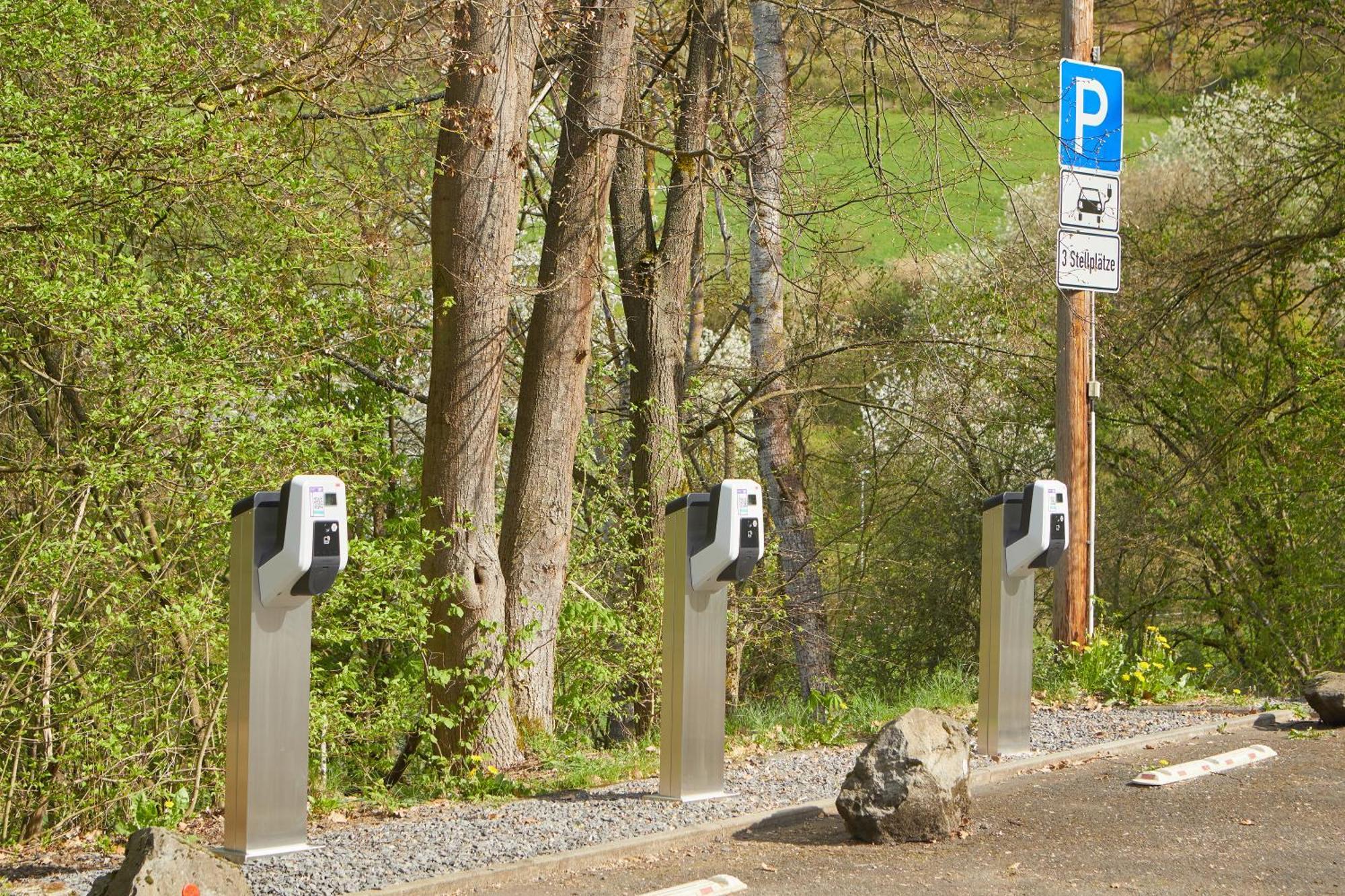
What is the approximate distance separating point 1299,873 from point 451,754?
4.49 metres

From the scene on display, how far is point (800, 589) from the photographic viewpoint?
13.6 metres

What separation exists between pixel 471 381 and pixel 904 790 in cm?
361

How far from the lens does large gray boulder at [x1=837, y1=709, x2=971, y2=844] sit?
5.48 meters

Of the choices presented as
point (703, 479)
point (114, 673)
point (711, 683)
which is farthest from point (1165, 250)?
point (114, 673)

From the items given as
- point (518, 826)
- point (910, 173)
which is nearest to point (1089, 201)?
point (910, 173)

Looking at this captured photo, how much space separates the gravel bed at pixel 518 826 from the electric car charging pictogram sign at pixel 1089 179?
3.17 meters

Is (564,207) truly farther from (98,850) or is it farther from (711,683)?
(98,850)

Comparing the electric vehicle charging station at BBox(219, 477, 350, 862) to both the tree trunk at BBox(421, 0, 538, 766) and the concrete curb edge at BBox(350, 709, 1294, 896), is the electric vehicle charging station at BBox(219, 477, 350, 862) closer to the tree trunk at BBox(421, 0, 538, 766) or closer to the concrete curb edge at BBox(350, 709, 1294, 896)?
the concrete curb edge at BBox(350, 709, 1294, 896)

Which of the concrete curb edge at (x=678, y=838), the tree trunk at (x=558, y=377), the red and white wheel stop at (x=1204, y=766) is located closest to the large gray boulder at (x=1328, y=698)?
the red and white wheel stop at (x=1204, y=766)

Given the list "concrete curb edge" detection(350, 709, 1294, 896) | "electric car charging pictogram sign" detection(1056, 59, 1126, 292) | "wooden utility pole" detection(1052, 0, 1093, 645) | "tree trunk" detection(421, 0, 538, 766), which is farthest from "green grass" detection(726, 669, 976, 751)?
"electric car charging pictogram sign" detection(1056, 59, 1126, 292)

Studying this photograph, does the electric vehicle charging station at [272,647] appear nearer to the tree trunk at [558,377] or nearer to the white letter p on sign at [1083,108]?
the tree trunk at [558,377]

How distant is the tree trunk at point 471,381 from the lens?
25.6 ft

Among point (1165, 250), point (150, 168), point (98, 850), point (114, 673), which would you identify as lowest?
point (98, 850)

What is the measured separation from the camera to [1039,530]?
22.5ft
